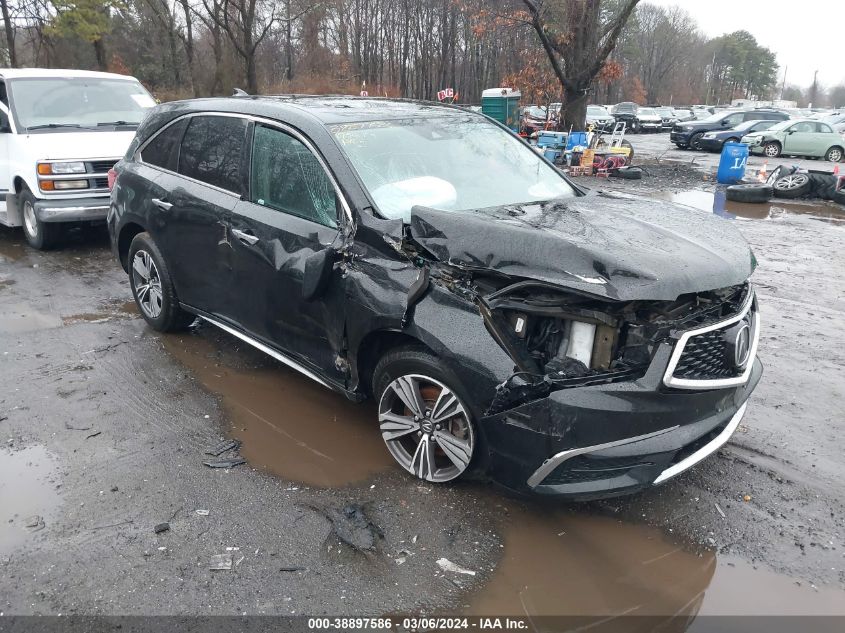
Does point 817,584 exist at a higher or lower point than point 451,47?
lower

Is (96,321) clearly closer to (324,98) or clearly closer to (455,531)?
(324,98)

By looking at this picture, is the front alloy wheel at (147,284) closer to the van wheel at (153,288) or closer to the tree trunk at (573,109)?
the van wheel at (153,288)

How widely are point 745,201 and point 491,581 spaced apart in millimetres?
12911

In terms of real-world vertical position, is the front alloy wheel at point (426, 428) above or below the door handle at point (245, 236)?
below

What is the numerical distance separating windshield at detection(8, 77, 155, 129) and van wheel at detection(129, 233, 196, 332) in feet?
12.9

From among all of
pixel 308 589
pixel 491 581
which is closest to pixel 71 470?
pixel 308 589

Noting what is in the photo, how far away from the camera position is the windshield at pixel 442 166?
3.74 meters

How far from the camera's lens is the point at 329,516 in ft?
10.7

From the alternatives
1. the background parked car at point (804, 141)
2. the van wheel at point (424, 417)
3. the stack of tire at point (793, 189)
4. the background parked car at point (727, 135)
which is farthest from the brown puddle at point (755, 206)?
the background parked car at point (727, 135)

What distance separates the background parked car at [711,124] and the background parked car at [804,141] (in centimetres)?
320

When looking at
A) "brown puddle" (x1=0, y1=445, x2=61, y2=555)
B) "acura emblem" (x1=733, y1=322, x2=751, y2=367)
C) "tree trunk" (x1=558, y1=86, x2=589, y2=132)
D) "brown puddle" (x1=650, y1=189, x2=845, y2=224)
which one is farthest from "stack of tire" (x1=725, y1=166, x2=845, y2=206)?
"brown puddle" (x1=0, y1=445, x2=61, y2=555)

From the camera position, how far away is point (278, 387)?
4703 mm

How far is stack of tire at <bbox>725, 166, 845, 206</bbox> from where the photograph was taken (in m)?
13.3

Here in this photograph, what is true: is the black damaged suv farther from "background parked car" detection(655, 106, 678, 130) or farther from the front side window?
"background parked car" detection(655, 106, 678, 130)
